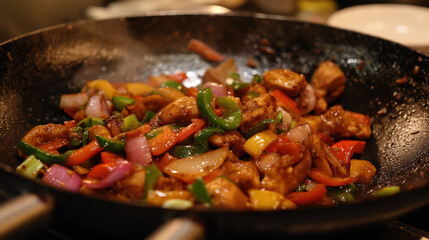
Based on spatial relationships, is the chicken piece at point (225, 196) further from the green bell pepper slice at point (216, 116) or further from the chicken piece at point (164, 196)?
the green bell pepper slice at point (216, 116)

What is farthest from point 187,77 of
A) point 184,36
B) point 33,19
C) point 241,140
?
point 33,19

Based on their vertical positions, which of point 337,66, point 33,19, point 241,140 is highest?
point 337,66

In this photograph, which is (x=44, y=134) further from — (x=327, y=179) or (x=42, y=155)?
(x=327, y=179)

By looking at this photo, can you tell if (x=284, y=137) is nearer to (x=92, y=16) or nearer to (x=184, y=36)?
(x=184, y=36)

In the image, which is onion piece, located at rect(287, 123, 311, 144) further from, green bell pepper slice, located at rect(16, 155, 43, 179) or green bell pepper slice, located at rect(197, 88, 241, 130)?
green bell pepper slice, located at rect(16, 155, 43, 179)

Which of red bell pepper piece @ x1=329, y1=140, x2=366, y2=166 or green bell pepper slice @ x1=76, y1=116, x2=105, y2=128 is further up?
green bell pepper slice @ x1=76, y1=116, x2=105, y2=128

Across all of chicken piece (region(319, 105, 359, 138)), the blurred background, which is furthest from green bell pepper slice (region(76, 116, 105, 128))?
the blurred background
